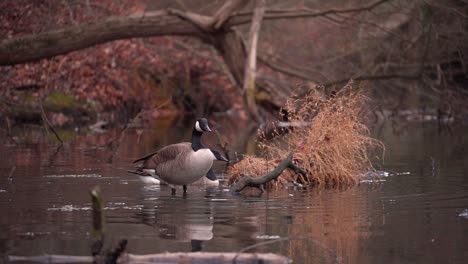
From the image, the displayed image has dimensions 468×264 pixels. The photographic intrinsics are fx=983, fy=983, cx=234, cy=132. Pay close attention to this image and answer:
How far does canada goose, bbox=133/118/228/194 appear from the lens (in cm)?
1449

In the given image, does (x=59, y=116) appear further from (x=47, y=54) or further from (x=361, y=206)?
(x=361, y=206)

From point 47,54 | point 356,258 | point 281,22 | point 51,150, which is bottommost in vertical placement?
point 356,258

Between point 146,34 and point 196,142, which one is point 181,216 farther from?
point 146,34

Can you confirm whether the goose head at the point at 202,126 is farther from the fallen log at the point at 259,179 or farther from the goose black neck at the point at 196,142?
the fallen log at the point at 259,179

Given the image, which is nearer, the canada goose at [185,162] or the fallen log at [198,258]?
the fallen log at [198,258]

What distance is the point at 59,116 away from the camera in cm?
3744

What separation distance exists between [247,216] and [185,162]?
274cm

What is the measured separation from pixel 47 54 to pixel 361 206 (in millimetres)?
12223

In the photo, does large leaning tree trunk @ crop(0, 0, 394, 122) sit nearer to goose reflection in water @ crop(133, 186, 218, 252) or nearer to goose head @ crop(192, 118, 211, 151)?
goose head @ crop(192, 118, 211, 151)

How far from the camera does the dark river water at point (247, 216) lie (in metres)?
9.73

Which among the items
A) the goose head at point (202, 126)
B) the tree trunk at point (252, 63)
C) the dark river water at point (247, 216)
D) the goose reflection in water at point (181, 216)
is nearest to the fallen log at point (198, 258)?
the dark river water at point (247, 216)

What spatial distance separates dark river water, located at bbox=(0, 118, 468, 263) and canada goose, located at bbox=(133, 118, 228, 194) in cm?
28

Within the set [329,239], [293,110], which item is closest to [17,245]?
[329,239]

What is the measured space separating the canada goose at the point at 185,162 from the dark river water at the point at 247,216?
11.1 inches
